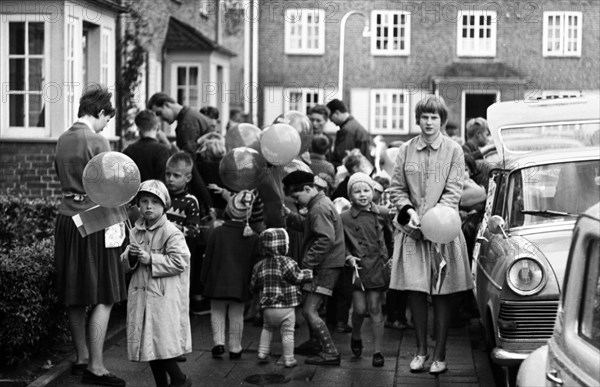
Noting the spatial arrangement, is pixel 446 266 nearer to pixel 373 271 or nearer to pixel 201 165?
pixel 373 271

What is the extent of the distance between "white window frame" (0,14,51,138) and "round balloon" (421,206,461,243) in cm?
884

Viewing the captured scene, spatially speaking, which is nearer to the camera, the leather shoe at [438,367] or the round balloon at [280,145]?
the leather shoe at [438,367]

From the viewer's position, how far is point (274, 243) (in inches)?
346

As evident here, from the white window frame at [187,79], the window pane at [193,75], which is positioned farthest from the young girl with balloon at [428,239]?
the window pane at [193,75]

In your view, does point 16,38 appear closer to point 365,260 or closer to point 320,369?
point 365,260

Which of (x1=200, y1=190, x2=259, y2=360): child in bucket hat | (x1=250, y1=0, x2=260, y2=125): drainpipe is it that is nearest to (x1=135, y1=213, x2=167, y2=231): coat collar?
(x1=200, y1=190, x2=259, y2=360): child in bucket hat

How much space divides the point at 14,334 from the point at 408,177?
10.6 feet

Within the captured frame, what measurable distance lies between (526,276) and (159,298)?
98.2 inches

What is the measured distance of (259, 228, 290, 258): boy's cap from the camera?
8.80 metres

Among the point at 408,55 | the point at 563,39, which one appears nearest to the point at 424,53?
the point at 408,55

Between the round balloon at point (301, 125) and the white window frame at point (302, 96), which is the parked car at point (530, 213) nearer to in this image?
the round balloon at point (301, 125)

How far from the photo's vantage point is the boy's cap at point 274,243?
8.80m

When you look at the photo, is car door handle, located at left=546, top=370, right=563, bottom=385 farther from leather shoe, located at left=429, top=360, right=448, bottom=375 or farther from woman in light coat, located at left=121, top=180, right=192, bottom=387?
leather shoe, located at left=429, top=360, right=448, bottom=375

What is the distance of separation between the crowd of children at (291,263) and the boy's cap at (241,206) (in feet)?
0.04
